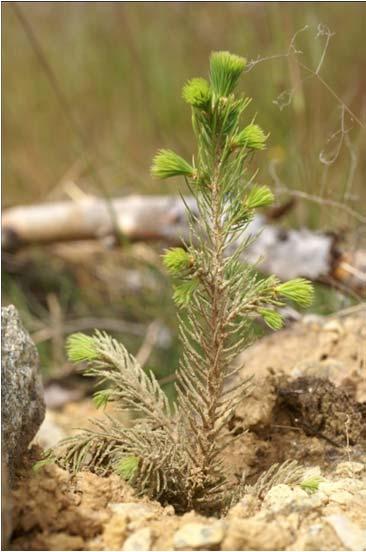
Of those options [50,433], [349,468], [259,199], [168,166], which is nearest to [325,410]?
[349,468]

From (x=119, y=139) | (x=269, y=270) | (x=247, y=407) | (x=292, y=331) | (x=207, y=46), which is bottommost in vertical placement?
(x=247, y=407)

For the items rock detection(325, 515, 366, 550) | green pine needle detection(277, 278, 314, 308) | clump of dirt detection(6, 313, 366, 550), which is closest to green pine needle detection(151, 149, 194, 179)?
green pine needle detection(277, 278, 314, 308)

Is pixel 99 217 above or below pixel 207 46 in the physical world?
below

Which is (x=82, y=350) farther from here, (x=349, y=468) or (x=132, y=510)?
(x=349, y=468)

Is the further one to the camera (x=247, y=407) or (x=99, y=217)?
(x=99, y=217)

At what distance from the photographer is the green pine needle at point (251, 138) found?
4.40 ft

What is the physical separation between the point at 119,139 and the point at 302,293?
4818mm

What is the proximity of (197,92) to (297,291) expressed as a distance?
1.20ft

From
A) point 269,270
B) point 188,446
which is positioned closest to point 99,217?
point 269,270

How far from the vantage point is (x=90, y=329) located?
A: 4.15 metres

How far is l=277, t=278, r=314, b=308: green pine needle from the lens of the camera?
136cm

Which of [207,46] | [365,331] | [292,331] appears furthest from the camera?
[207,46]

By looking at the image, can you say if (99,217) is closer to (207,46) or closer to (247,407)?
(247,407)

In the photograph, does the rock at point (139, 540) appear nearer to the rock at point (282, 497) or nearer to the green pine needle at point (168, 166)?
the rock at point (282, 497)
